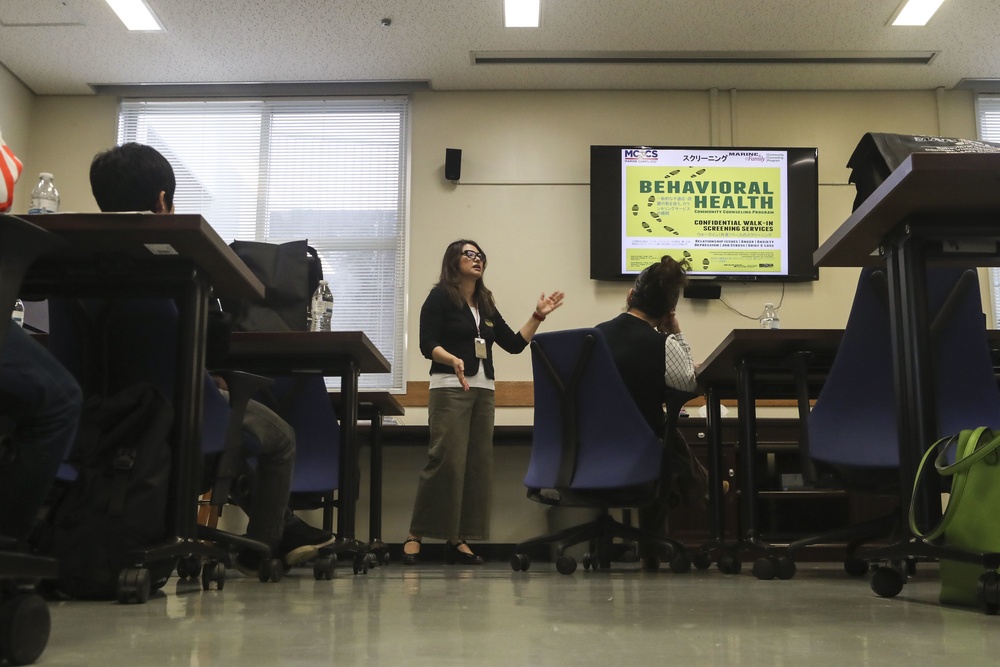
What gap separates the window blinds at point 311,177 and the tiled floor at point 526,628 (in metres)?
3.35

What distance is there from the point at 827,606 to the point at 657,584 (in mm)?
680

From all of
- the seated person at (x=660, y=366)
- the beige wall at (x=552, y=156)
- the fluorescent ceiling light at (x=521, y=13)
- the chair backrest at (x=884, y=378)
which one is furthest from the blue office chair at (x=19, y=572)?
the beige wall at (x=552, y=156)

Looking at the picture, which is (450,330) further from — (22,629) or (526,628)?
(22,629)

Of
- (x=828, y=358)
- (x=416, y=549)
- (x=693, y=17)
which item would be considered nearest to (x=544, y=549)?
(x=416, y=549)

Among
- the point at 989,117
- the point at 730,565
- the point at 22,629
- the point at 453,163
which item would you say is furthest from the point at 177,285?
the point at 989,117

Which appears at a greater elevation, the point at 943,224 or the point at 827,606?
the point at 943,224

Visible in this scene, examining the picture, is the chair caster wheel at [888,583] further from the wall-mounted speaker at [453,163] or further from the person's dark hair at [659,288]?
the wall-mounted speaker at [453,163]

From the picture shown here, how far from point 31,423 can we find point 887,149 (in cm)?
184

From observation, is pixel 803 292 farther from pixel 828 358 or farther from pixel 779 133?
pixel 828 358

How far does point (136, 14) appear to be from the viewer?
15.0 ft

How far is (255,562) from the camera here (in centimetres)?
254

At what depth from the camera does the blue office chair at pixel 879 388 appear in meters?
2.12

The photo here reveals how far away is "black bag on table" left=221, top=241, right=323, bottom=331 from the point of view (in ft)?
9.68

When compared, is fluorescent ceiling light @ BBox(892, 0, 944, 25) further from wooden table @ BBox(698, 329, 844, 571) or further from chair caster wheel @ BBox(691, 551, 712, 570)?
chair caster wheel @ BBox(691, 551, 712, 570)
